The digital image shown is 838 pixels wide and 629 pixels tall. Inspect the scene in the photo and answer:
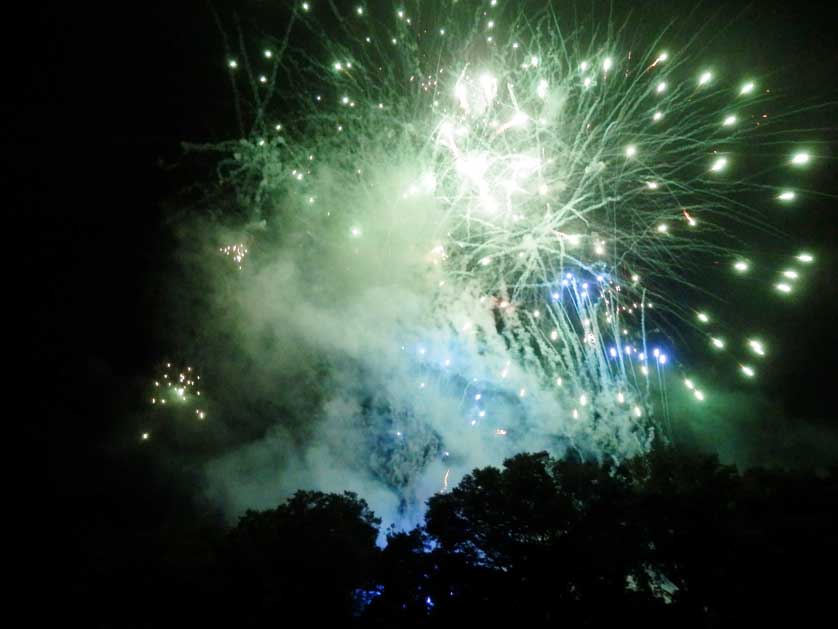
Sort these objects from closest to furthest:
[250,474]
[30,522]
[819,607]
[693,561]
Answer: [819,607]
[693,561]
[30,522]
[250,474]

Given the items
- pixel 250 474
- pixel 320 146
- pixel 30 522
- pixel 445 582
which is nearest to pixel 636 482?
pixel 445 582

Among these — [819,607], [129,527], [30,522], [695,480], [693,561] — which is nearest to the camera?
[819,607]

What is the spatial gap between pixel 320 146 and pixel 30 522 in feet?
57.7

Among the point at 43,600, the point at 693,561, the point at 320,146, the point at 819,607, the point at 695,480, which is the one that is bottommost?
the point at 819,607

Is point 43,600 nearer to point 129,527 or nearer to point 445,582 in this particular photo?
point 445,582

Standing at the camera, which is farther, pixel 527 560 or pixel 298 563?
pixel 298 563

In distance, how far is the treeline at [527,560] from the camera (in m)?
10.8

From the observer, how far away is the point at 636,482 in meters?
14.1

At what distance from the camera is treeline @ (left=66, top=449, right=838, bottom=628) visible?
10797 millimetres

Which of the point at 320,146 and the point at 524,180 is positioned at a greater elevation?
the point at 320,146

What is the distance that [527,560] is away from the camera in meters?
13.5

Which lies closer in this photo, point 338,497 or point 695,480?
point 695,480

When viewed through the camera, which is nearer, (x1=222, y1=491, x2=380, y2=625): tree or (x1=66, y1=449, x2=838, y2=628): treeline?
(x1=66, y1=449, x2=838, y2=628): treeline

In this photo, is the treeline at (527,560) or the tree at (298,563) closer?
the treeline at (527,560)
